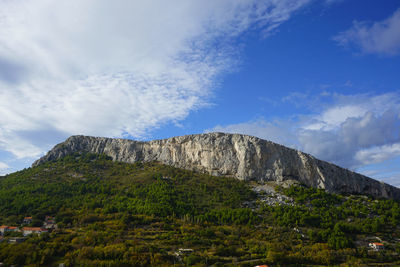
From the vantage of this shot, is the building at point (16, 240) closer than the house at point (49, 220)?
Yes

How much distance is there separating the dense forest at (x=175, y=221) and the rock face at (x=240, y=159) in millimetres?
5342

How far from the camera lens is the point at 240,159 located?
7944 cm

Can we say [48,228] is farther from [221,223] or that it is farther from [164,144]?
[164,144]

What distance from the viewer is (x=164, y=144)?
90.3 m

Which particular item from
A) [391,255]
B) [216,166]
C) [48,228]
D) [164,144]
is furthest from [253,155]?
[48,228]

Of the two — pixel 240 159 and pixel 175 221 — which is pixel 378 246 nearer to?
pixel 175 221

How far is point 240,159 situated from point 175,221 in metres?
33.8

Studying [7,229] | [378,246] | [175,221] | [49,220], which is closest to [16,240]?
[7,229]

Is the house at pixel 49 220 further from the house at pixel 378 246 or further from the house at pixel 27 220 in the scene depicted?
the house at pixel 378 246

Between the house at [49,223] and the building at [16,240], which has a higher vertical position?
the house at [49,223]

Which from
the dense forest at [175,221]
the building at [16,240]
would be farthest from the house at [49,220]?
the building at [16,240]

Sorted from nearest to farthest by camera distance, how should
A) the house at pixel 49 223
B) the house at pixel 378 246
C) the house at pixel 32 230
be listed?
the house at pixel 378 246
the house at pixel 32 230
the house at pixel 49 223

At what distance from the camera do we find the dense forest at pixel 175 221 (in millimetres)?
34562

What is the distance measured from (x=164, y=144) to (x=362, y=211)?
194 ft
